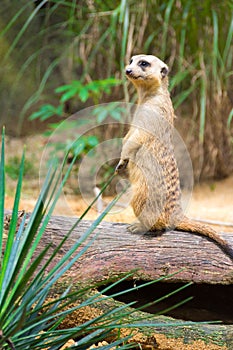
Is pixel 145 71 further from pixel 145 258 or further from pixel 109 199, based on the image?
pixel 109 199

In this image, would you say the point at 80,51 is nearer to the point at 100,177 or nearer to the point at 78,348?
the point at 100,177

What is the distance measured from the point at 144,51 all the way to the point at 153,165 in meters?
2.25

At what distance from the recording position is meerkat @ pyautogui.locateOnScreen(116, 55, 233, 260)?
2100 mm

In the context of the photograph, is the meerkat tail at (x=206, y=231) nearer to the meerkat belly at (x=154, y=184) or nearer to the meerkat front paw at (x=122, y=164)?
the meerkat belly at (x=154, y=184)

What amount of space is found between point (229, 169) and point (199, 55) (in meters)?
1.23

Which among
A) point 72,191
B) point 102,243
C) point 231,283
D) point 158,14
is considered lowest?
point 72,191

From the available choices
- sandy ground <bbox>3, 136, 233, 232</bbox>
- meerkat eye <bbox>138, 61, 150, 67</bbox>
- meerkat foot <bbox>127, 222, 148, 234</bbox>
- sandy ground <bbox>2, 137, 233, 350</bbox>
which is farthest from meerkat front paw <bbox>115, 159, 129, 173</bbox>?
sandy ground <bbox>3, 136, 233, 232</bbox>

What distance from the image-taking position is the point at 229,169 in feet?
15.9

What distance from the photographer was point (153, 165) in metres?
2.10

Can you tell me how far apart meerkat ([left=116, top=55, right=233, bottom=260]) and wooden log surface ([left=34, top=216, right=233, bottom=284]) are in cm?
5

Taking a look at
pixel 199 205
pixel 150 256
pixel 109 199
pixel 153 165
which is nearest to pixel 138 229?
pixel 150 256

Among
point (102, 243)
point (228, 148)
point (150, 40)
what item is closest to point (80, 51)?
point (150, 40)

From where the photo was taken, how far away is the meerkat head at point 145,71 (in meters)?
2.12

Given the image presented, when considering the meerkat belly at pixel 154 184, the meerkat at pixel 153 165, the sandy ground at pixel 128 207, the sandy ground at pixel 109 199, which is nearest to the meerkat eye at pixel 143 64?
the meerkat at pixel 153 165
